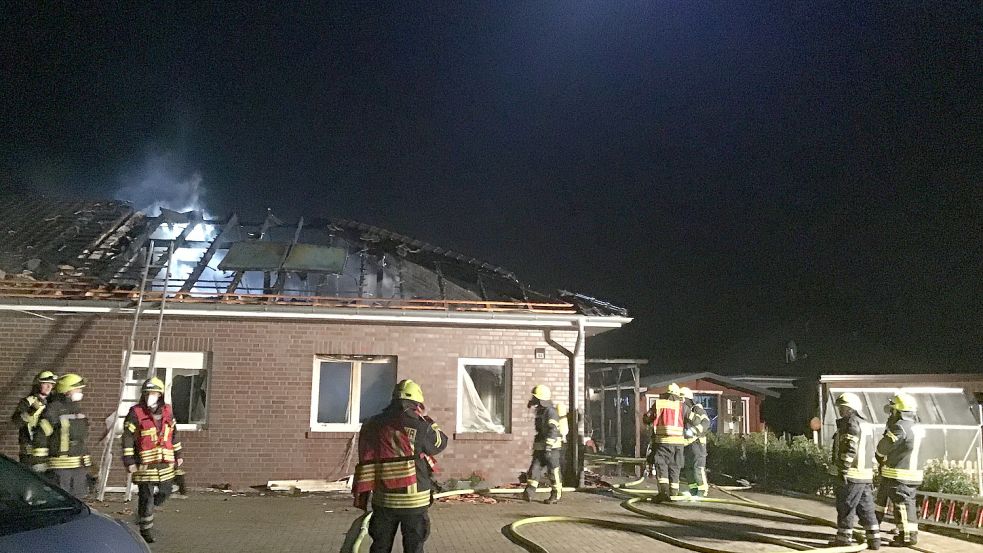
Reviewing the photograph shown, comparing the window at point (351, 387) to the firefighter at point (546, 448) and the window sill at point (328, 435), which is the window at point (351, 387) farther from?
the firefighter at point (546, 448)

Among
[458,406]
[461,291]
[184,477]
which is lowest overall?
[184,477]

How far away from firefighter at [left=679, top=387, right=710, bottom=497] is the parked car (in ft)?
28.7

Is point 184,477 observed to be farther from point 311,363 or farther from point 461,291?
point 461,291

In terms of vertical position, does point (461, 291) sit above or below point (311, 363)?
above

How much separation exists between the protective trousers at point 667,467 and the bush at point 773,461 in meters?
2.94

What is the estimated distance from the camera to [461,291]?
14023mm

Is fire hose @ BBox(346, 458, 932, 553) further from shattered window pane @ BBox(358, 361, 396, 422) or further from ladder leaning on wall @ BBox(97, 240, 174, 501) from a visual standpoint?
ladder leaning on wall @ BBox(97, 240, 174, 501)

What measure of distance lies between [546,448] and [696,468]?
2.50m

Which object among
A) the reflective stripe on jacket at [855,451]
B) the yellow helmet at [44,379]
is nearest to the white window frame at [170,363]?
the yellow helmet at [44,379]

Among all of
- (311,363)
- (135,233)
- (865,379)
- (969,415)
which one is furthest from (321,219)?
(865,379)

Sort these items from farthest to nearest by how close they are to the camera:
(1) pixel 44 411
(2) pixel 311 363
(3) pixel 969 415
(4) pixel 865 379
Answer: (4) pixel 865 379 < (2) pixel 311 363 < (3) pixel 969 415 < (1) pixel 44 411

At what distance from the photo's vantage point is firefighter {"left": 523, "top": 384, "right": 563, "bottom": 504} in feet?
34.8

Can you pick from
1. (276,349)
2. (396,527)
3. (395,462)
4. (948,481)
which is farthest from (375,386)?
(948,481)

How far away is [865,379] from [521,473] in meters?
10.9
